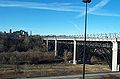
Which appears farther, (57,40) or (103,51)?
(57,40)

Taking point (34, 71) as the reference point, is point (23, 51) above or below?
above

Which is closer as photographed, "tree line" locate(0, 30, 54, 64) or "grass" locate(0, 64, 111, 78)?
"grass" locate(0, 64, 111, 78)

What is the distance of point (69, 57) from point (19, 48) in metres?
23.5

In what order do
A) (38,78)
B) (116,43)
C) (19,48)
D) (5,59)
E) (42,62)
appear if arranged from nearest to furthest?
(38,78)
(116,43)
(5,59)
(42,62)
(19,48)

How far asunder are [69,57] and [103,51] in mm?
18148

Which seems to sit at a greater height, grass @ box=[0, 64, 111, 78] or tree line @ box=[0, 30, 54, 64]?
tree line @ box=[0, 30, 54, 64]

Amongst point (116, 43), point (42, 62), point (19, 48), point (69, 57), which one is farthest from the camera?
point (19, 48)

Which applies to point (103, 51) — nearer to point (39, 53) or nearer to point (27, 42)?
point (39, 53)

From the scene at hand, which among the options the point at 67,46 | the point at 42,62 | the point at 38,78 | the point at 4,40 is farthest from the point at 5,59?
the point at 38,78

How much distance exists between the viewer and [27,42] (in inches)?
5123

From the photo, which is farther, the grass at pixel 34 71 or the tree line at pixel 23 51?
the tree line at pixel 23 51

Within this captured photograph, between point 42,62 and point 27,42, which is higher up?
point 27,42

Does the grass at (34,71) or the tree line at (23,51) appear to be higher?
the tree line at (23,51)

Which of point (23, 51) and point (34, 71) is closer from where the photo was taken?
point (34, 71)
